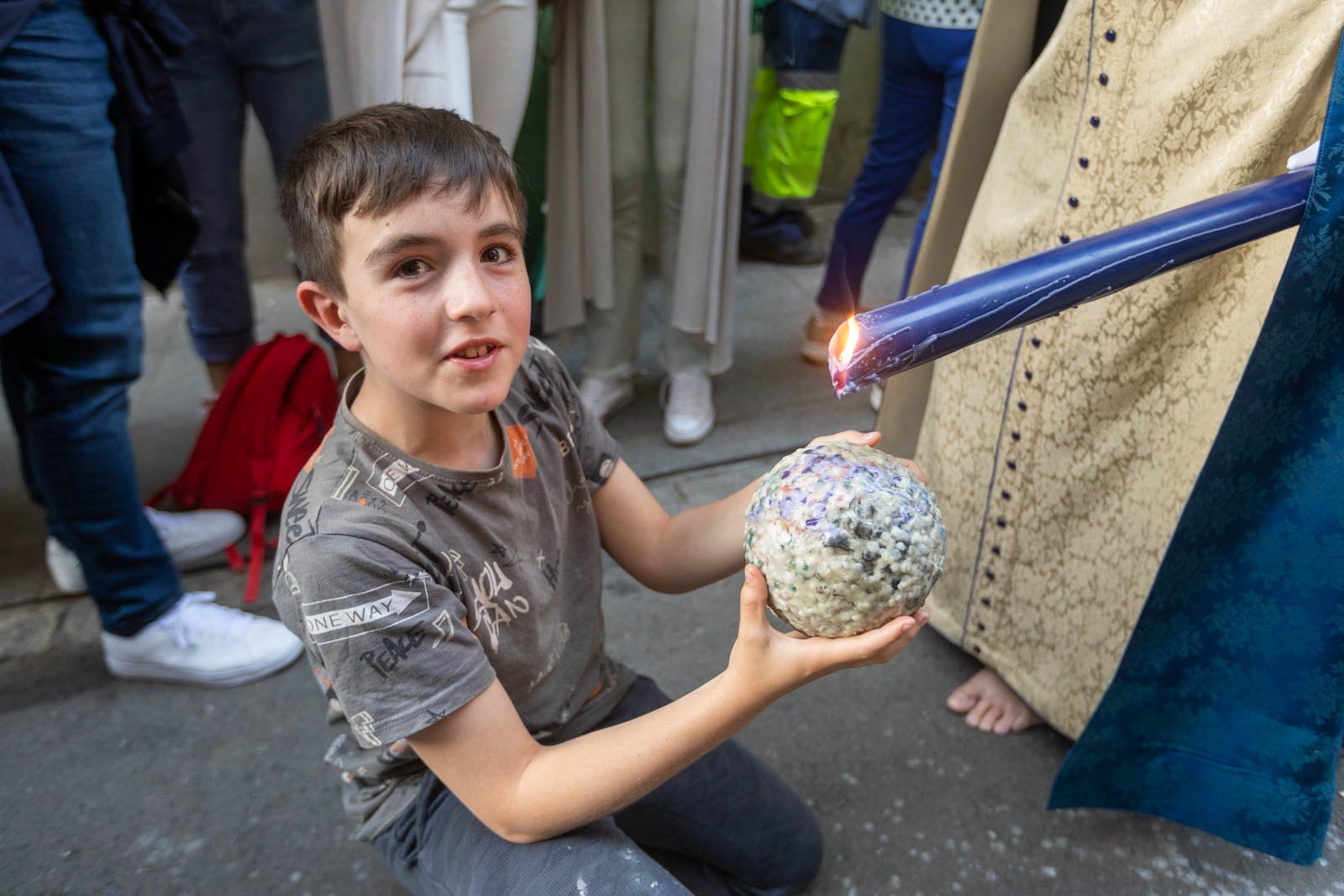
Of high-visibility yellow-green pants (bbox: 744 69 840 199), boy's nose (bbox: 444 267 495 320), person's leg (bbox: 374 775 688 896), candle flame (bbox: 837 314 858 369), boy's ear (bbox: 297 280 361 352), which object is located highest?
candle flame (bbox: 837 314 858 369)

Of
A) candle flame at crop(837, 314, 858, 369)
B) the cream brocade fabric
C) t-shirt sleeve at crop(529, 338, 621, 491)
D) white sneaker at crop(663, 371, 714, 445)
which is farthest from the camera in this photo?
white sneaker at crop(663, 371, 714, 445)

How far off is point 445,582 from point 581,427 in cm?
41

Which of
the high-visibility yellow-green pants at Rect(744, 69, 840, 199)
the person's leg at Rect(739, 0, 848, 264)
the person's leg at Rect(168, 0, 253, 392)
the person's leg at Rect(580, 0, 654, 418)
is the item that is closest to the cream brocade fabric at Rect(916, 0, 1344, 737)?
the person's leg at Rect(580, 0, 654, 418)

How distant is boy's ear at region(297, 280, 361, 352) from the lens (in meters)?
1.29

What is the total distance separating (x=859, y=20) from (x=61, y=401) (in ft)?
7.80

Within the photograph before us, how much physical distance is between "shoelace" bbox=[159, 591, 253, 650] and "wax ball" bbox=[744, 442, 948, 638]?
1.49 meters

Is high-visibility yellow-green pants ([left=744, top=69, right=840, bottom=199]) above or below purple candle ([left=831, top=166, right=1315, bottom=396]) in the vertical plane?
below

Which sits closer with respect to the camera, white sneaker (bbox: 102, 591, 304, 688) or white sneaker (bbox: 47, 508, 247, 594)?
white sneaker (bbox: 102, 591, 304, 688)

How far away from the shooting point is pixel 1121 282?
1169mm

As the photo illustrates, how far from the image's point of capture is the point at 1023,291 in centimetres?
110

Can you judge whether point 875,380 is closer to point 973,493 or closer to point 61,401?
point 973,493

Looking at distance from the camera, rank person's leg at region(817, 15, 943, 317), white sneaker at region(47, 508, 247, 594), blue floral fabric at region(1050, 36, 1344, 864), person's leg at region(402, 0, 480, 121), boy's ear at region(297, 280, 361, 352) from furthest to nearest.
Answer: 1. person's leg at region(817, 15, 943, 317)
2. white sneaker at region(47, 508, 247, 594)
3. person's leg at region(402, 0, 480, 121)
4. blue floral fabric at region(1050, 36, 1344, 864)
5. boy's ear at region(297, 280, 361, 352)

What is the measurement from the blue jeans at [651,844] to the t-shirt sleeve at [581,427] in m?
0.40

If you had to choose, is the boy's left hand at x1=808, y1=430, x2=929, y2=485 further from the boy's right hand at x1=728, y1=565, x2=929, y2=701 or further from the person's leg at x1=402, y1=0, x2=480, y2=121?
the person's leg at x1=402, y1=0, x2=480, y2=121
